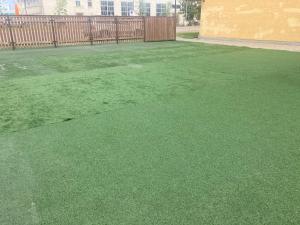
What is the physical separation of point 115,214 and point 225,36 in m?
16.1

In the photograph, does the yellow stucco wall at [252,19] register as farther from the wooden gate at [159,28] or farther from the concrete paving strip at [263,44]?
the wooden gate at [159,28]

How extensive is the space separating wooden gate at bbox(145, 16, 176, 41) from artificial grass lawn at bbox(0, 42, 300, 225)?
1096 centimetres

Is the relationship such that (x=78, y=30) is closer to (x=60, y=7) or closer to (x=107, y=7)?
(x=60, y=7)

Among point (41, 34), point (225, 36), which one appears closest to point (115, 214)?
point (41, 34)

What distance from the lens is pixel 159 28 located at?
1675 centimetres

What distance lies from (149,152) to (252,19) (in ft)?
46.4

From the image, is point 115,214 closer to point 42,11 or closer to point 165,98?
point 165,98

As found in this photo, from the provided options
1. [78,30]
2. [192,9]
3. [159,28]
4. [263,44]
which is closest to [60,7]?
[192,9]

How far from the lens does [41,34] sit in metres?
13.5

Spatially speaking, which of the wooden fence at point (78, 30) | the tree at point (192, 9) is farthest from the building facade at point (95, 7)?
the wooden fence at point (78, 30)

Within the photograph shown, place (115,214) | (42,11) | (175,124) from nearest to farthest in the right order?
(115,214) < (175,124) < (42,11)

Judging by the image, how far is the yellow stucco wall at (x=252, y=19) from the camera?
13.6m

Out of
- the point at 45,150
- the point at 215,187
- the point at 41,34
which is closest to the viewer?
the point at 215,187

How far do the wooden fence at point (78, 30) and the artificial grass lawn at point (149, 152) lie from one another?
7.93 m
